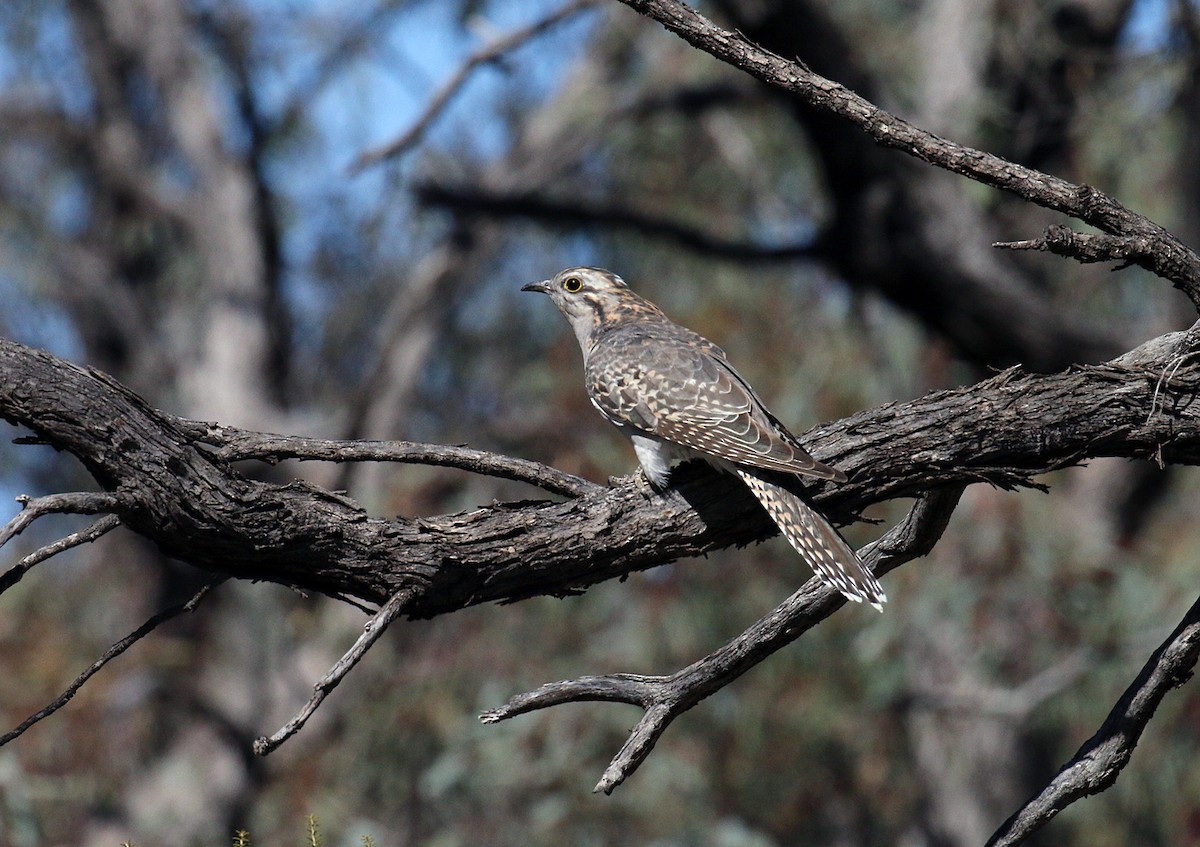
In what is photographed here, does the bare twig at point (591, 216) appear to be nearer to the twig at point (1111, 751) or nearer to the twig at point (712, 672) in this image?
the twig at point (712, 672)

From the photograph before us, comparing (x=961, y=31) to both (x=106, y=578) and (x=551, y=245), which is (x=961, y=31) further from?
(x=106, y=578)

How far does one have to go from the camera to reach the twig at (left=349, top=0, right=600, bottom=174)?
328 inches

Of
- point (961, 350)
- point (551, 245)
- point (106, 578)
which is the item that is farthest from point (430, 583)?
point (106, 578)

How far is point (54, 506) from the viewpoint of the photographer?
7.69ft

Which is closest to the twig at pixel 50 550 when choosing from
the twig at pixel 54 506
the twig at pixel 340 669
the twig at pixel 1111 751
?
the twig at pixel 54 506

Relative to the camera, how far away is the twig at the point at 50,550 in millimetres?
2340

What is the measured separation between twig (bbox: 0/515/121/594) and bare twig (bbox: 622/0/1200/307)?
1461 mm

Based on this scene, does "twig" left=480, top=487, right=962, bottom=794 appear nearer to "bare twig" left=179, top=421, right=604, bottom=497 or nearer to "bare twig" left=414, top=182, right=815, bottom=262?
"bare twig" left=179, top=421, right=604, bottom=497

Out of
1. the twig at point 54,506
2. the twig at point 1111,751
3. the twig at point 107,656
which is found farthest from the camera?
the twig at point 1111,751

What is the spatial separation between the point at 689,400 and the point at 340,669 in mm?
1481

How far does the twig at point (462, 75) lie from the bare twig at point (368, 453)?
5.56 meters

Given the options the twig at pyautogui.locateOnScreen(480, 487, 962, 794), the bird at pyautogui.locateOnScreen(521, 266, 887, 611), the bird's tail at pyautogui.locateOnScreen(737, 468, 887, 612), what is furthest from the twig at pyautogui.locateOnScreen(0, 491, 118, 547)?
the bird's tail at pyautogui.locateOnScreen(737, 468, 887, 612)

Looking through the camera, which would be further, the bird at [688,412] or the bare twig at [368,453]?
the bird at [688,412]

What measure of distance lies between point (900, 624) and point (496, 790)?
321 centimetres
